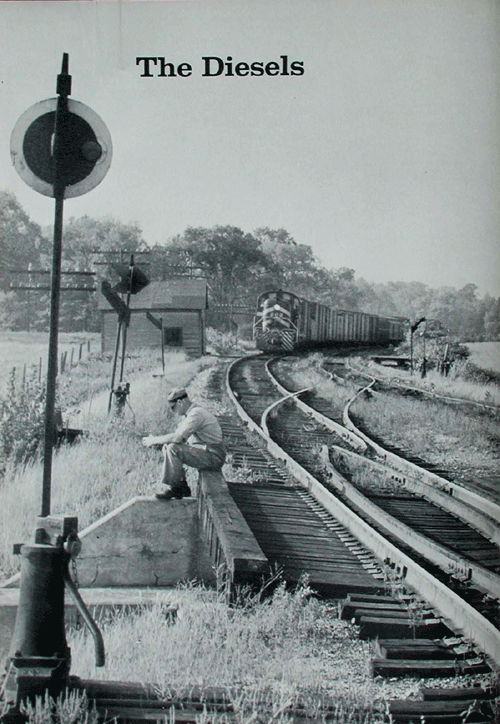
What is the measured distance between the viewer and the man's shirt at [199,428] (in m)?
4.45

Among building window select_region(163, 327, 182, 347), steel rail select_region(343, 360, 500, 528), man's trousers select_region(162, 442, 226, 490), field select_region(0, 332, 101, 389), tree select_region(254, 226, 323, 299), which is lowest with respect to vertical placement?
steel rail select_region(343, 360, 500, 528)

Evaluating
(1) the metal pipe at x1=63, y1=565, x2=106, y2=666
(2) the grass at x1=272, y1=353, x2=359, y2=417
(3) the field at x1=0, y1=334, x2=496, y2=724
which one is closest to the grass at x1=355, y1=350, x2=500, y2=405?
(2) the grass at x1=272, y1=353, x2=359, y2=417

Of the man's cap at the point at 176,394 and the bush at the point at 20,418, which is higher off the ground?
the man's cap at the point at 176,394

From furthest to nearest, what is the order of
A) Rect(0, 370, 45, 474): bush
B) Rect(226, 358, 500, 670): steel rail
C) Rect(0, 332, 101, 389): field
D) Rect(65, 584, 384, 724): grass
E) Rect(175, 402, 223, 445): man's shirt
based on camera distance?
Rect(175, 402, 223, 445): man's shirt < Rect(0, 370, 45, 474): bush < Rect(0, 332, 101, 389): field < Rect(226, 358, 500, 670): steel rail < Rect(65, 584, 384, 724): grass

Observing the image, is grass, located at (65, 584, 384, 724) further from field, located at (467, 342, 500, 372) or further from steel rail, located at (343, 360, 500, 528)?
field, located at (467, 342, 500, 372)

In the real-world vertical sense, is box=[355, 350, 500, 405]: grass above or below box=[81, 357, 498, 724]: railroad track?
above

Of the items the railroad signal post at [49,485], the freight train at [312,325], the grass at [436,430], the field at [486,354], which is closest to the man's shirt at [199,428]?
the freight train at [312,325]

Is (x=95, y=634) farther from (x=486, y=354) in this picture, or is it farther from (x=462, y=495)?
(x=462, y=495)

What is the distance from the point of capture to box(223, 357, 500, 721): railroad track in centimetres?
314

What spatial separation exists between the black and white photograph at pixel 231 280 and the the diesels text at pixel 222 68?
0.5 inches

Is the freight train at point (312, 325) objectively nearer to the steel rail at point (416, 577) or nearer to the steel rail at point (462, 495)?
the steel rail at point (462, 495)

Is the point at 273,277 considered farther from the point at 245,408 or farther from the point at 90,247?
the point at 245,408

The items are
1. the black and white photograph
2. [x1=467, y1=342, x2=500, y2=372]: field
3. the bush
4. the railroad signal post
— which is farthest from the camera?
the bush

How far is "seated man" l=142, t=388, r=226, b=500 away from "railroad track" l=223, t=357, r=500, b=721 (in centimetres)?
62
